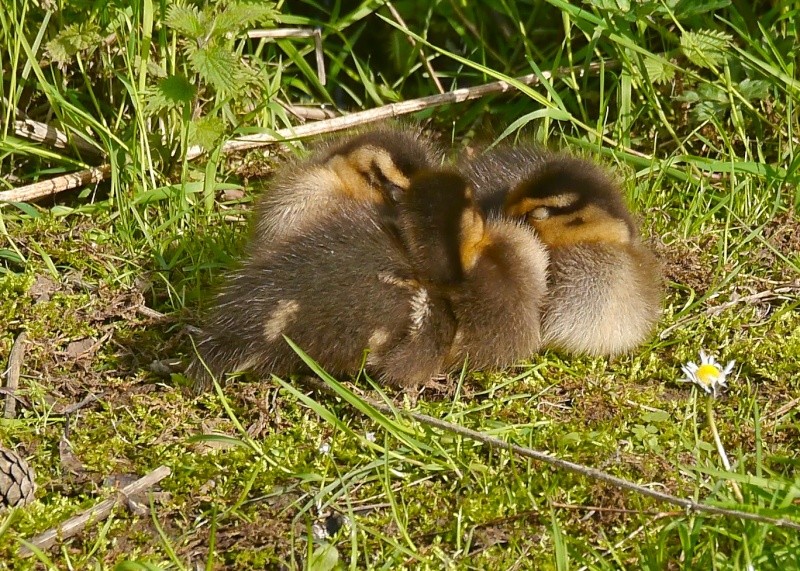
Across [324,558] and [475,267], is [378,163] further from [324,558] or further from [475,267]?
[324,558]

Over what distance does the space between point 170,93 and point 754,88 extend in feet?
6.74

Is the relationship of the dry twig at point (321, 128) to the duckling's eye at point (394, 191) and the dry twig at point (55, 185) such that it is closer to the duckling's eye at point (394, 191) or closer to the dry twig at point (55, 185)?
the dry twig at point (55, 185)

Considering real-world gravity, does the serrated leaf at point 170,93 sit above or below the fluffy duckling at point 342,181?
above

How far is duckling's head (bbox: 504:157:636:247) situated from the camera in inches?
119

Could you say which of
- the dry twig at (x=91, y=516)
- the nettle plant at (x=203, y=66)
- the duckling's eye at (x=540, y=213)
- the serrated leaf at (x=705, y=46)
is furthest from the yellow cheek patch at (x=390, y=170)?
the serrated leaf at (x=705, y=46)

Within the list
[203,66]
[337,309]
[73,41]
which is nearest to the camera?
[337,309]

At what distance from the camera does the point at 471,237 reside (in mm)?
2750

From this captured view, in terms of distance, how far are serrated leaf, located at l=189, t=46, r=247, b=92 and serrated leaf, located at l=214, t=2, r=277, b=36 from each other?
0.07 meters

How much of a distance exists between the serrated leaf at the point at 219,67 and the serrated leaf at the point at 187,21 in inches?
2.4

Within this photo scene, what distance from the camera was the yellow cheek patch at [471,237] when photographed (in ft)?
8.94

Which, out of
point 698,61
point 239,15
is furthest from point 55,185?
point 698,61

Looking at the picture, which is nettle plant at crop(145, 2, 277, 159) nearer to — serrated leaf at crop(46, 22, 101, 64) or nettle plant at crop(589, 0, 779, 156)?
serrated leaf at crop(46, 22, 101, 64)

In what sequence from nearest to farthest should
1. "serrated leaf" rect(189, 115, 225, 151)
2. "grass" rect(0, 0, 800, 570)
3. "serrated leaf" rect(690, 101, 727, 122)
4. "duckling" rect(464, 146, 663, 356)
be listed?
"grass" rect(0, 0, 800, 570), "duckling" rect(464, 146, 663, 356), "serrated leaf" rect(189, 115, 225, 151), "serrated leaf" rect(690, 101, 727, 122)

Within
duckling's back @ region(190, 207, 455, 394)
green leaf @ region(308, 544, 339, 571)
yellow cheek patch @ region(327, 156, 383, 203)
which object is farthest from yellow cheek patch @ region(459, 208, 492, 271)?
green leaf @ region(308, 544, 339, 571)
